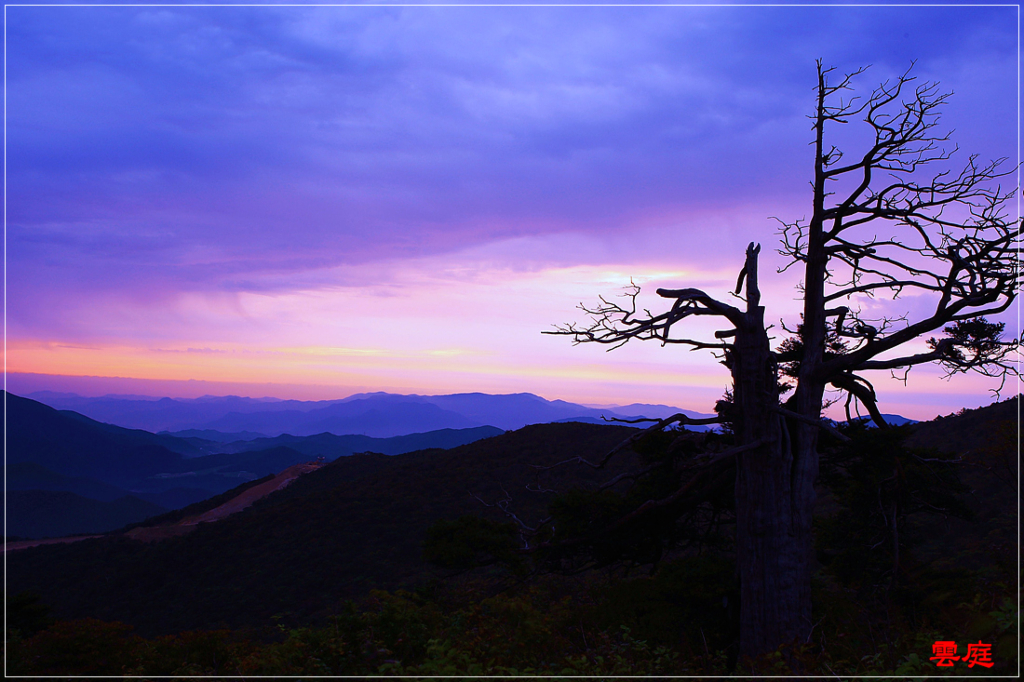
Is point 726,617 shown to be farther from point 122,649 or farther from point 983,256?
point 122,649

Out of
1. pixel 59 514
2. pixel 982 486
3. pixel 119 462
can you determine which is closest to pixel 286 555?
pixel 982 486

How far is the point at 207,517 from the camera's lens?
1566 inches

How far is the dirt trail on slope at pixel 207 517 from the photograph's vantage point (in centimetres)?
3372

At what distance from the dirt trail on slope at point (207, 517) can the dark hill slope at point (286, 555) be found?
2293mm

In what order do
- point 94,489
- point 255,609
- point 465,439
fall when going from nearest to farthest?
point 255,609 → point 94,489 → point 465,439

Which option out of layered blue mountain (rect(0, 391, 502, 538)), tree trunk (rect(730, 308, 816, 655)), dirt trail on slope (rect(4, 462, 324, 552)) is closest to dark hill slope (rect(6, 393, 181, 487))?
layered blue mountain (rect(0, 391, 502, 538))

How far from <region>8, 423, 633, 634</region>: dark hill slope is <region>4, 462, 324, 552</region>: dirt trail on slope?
7.52 ft

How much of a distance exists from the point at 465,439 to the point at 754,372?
185466mm

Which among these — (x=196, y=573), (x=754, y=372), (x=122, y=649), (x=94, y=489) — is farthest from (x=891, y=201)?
(x=94, y=489)

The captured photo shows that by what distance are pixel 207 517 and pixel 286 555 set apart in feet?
61.0

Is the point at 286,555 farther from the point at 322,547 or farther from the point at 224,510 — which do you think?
the point at 224,510

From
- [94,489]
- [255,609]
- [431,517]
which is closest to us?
[255,609]

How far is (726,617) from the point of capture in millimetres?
8922

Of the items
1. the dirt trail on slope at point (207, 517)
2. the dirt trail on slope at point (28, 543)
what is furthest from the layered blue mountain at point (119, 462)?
the dirt trail on slope at point (28, 543)
